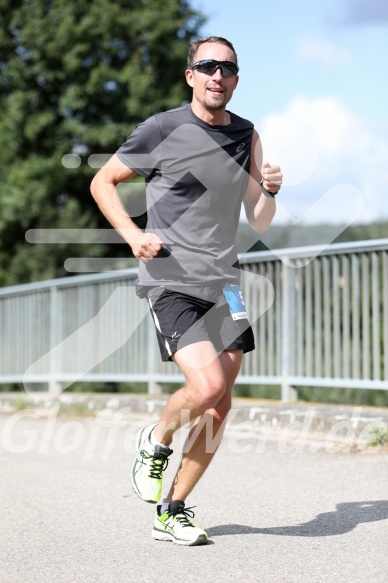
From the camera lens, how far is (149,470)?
180 inches

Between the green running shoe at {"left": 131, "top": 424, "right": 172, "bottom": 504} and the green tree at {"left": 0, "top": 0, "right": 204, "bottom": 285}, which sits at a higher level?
the green tree at {"left": 0, "top": 0, "right": 204, "bottom": 285}

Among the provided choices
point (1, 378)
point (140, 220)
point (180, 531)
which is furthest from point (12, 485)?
point (140, 220)

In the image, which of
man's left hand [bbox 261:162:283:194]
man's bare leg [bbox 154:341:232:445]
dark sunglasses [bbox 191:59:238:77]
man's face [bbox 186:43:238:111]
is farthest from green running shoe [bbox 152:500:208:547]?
dark sunglasses [bbox 191:59:238:77]

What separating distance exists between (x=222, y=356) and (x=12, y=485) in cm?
237

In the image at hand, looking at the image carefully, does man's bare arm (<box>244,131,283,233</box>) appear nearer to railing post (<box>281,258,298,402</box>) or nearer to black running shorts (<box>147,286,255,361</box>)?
black running shorts (<box>147,286,255,361</box>)

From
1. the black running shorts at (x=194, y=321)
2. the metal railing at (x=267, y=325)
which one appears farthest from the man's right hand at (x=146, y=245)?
the metal railing at (x=267, y=325)

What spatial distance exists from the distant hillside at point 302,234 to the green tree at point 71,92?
4004 mm

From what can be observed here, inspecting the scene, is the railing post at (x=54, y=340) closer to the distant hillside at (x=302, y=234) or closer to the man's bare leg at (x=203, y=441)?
the distant hillside at (x=302, y=234)

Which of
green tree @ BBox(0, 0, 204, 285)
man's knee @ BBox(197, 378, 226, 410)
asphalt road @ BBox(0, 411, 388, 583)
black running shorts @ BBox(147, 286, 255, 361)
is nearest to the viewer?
asphalt road @ BBox(0, 411, 388, 583)

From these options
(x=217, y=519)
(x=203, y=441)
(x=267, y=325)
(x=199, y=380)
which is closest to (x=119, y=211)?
(x=199, y=380)

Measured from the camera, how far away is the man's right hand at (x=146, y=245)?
4.29 meters

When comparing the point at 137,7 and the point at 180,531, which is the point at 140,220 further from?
the point at 180,531

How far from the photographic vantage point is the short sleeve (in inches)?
182

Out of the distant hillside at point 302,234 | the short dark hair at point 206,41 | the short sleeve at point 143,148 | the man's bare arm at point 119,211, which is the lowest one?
the man's bare arm at point 119,211
